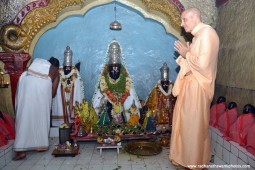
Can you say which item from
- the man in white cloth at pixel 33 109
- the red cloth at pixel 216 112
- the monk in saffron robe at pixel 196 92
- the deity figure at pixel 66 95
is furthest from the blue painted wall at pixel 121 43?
the monk in saffron robe at pixel 196 92

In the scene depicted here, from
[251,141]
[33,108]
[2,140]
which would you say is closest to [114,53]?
[33,108]

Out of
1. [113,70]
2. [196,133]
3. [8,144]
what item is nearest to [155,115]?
[113,70]

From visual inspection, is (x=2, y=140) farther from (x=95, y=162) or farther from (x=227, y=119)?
(x=227, y=119)

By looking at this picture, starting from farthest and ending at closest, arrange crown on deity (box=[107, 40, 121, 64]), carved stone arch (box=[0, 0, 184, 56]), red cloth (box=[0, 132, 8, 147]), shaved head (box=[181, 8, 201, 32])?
1. crown on deity (box=[107, 40, 121, 64])
2. carved stone arch (box=[0, 0, 184, 56])
3. red cloth (box=[0, 132, 8, 147])
4. shaved head (box=[181, 8, 201, 32])

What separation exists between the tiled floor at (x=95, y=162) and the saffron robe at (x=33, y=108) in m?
0.28

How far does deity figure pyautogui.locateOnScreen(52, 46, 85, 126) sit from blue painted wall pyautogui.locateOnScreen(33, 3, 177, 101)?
2.36ft

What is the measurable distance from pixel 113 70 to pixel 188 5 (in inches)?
92.9

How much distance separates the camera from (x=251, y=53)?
4.66 m

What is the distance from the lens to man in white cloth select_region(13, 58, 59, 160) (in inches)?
199

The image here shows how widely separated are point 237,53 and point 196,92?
63.4 inches

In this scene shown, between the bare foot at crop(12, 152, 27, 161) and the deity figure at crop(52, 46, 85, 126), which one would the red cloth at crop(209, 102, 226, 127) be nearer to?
the deity figure at crop(52, 46, 85, 126)

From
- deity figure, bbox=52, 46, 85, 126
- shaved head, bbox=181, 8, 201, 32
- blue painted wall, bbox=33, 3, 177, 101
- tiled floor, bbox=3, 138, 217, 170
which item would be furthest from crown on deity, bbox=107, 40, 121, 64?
shaved head, bbox=181, 8, 201, 32

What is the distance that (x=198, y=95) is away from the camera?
13.7 ft

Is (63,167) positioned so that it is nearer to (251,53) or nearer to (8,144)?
(8,144)
